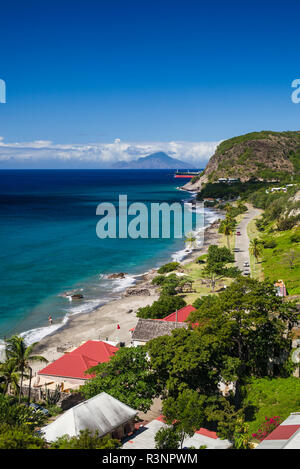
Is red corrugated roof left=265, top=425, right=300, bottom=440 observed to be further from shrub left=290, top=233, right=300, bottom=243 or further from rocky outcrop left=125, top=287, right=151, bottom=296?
shrub left=290, top=233, right=300, bottom=243

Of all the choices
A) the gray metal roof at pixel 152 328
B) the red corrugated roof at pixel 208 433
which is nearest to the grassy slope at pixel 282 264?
the gray metal roof at pixel 152 328

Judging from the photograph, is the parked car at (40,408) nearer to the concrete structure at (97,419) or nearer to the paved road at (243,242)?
the concrete structure at (97,419)

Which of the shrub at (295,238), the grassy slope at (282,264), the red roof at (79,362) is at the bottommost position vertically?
the red roof at (79,362)

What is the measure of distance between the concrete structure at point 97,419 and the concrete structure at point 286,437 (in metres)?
7.39

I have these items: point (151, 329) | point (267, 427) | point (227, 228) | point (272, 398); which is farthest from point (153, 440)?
point (227, 228)

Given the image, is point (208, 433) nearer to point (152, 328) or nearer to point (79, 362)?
point (79, 362)

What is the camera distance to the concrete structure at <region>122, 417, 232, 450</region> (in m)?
20.3

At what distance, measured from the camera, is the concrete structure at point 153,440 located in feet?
66.7

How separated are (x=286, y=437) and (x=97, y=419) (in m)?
9.25

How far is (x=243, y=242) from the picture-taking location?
86500 millimetres

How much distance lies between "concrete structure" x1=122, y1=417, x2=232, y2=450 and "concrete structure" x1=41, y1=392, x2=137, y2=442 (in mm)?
734

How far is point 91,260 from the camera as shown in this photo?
254 ft

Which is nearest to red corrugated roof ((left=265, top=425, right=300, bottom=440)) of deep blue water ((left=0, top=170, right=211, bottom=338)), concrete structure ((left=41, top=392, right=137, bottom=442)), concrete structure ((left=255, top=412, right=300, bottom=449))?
concrete structure ((left=255, top=412, right=300, bottom=449))

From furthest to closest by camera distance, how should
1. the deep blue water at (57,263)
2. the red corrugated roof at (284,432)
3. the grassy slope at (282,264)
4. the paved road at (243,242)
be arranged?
the paved road at (243,242) → the deep blue water at (57,263) → the grassy slope at (282,264) → the red corrugated roof at (284,432)
